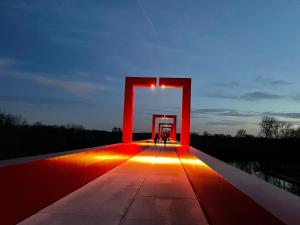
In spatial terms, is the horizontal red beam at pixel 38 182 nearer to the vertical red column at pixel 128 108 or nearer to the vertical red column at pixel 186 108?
the vertical red column at pixel 128 108

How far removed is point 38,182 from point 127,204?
4.84 feet

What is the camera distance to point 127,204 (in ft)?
15.4

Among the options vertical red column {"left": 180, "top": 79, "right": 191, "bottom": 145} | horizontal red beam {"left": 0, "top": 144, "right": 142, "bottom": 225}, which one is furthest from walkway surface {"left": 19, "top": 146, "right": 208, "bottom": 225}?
vertical red column {"left": 180, "top": 79, "right": 191, "bottom": 145}

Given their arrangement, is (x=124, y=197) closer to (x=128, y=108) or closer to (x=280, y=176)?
(x=128, y=108)

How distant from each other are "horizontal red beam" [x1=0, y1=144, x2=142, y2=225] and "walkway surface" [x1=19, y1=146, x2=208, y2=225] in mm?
125

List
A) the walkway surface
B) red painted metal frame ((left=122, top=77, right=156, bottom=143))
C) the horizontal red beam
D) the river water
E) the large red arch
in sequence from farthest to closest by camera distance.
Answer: the river water < red painted metal frame ((left=122, top=77, right=156, bottom=143)) < the large red arch < the walkway surface < the horizontal red beam

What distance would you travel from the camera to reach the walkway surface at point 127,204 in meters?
3.82

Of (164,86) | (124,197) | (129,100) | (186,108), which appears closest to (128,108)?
(129,100)

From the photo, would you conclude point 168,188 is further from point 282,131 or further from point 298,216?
point 282,131

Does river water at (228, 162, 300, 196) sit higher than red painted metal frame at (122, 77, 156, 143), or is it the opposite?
red painted metal frame at (122, 77, 156, 143)

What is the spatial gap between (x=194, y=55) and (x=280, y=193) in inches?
987

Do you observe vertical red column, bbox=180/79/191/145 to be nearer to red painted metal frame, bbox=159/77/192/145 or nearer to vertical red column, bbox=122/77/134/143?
red painted metal frame, bbox=159/77/192/145

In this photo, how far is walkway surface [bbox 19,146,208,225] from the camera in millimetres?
3820

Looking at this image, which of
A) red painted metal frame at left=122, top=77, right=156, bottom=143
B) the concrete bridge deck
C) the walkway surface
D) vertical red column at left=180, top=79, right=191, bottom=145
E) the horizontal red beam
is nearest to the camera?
the concrete bridge deck
